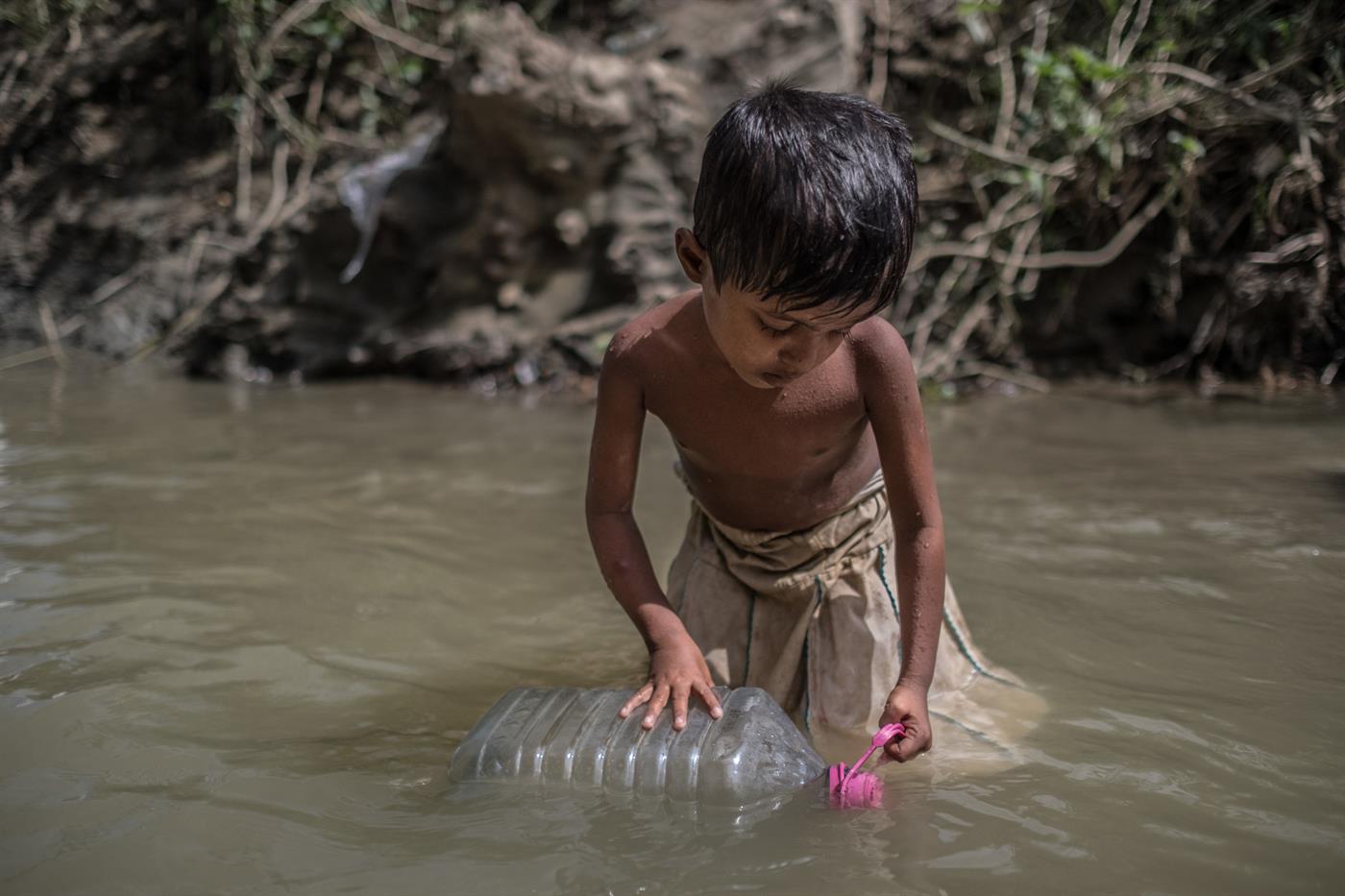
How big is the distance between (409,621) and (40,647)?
0.75 metres

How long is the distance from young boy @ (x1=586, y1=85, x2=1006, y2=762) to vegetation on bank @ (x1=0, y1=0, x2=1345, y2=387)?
3.48 metres

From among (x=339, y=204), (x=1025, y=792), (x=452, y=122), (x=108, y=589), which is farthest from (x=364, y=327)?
(x=1025, y=792)

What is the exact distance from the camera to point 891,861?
156 cm

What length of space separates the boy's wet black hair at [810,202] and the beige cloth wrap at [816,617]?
656mm

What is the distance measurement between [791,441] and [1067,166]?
407 centimetres

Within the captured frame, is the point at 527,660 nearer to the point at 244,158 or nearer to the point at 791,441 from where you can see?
the point at 791,441

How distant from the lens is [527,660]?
253cm

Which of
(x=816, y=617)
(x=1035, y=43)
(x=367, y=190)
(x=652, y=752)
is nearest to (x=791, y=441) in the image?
(x=816, y=617)

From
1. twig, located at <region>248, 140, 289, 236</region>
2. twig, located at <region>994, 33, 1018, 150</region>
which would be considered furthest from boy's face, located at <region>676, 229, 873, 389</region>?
twig, located at <region>248, 140, 289, 236</region>

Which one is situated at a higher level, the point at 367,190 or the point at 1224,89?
the point at 1224,89

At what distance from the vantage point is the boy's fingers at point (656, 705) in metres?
1.79

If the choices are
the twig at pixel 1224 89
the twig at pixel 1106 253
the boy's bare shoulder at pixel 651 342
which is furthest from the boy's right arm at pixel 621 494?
the twig at pixel 1224 89

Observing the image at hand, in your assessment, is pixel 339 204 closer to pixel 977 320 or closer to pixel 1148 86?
pixel 977 320

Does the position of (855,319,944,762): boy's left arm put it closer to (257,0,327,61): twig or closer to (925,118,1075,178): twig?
(925,118,1075,178): twig
